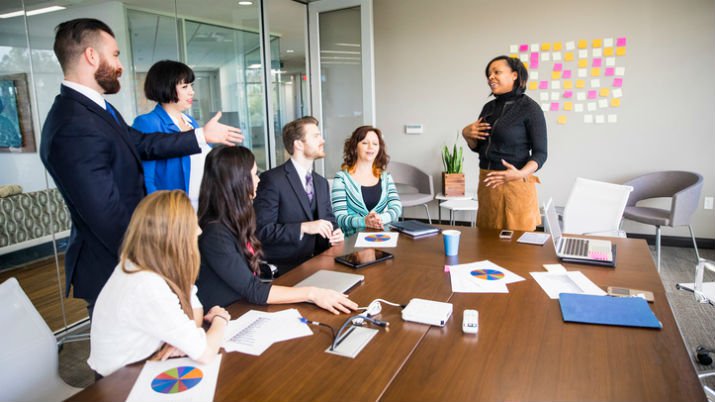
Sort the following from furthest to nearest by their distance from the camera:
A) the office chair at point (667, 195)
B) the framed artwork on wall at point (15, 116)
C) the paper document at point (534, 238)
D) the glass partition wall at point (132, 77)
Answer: the office chair at point (667, 195)
the glass partition wall at point (132, 77)
the framed artwork on wall at point (15, 116)
the paper document at point (534, 238)

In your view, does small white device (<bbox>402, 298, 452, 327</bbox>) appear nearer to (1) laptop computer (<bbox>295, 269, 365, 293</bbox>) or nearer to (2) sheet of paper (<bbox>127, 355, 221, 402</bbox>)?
(1) laptop computer (<bbox>295, 269, 365, 293</bbox>)

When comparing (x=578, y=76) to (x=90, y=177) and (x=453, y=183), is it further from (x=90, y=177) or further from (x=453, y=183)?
(x=90, y=177)

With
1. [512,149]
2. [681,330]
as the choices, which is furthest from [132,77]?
[681,330]

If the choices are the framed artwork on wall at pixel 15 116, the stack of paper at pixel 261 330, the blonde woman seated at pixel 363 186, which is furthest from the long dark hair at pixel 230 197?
the framed artwork on wall at pixel 15 116

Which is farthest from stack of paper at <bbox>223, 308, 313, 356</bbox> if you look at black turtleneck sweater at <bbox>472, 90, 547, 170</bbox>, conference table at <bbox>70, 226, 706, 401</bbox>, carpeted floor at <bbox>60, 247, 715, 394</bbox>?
black turtleneck sweater at <bbox>472, 90, 547, 170</bbox>

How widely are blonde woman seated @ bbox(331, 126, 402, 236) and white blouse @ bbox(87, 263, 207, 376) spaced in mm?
1664

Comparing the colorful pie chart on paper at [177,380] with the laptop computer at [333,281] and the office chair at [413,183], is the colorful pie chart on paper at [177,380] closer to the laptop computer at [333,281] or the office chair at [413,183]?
the laptop computer at [333,281]

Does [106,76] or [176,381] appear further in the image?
[106,76]

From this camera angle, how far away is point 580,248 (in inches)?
85.4

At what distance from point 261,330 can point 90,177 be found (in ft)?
2.78

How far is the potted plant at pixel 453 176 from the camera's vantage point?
5.19m

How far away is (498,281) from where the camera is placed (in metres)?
1.83

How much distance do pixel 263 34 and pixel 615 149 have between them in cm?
379

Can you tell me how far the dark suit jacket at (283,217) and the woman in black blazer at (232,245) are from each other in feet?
1.55
